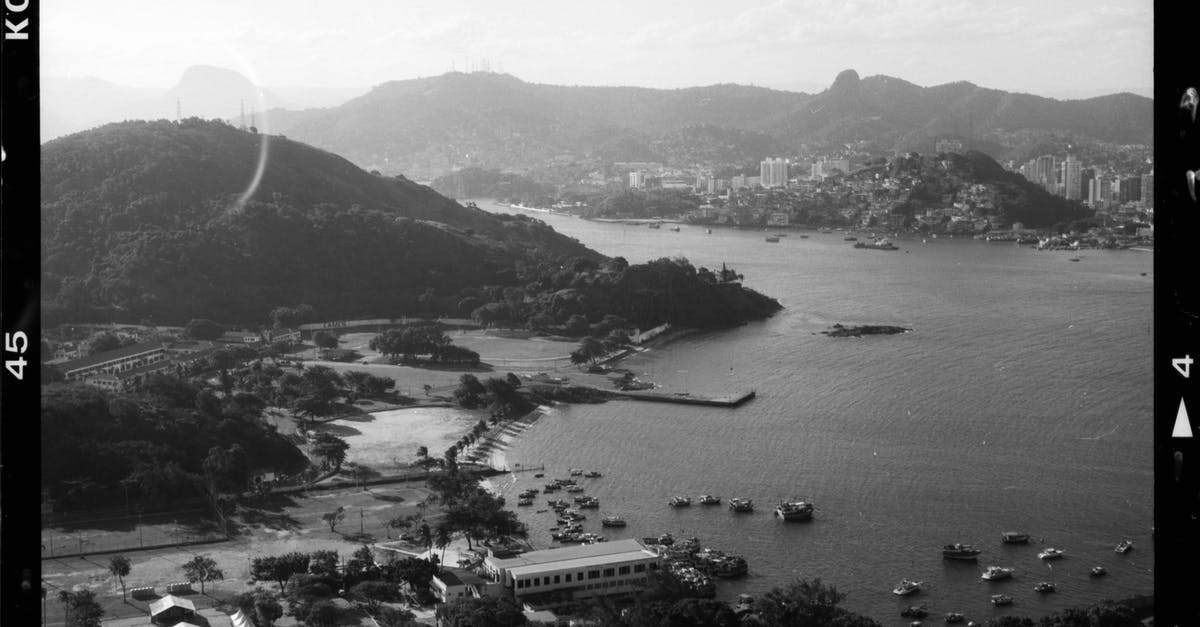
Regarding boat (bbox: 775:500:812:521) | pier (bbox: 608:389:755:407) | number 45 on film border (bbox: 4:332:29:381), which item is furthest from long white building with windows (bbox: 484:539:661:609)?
number 45 on film border (bbox: 4:332:29:381)

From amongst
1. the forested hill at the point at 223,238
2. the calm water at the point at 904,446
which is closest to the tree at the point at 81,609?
the calm water at the point at 904,446

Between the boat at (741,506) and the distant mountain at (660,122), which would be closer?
the boat at (741,506)

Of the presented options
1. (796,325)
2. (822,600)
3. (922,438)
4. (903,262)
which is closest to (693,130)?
(903,262)

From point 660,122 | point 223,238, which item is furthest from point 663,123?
point 223,238

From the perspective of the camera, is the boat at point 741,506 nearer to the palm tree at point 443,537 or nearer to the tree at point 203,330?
the palm tree at point 443,537

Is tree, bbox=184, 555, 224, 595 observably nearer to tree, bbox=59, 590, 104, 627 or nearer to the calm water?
tree, bbox=59, 590, 104, 627

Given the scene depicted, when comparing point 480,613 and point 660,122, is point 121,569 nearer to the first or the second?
point 480,613
